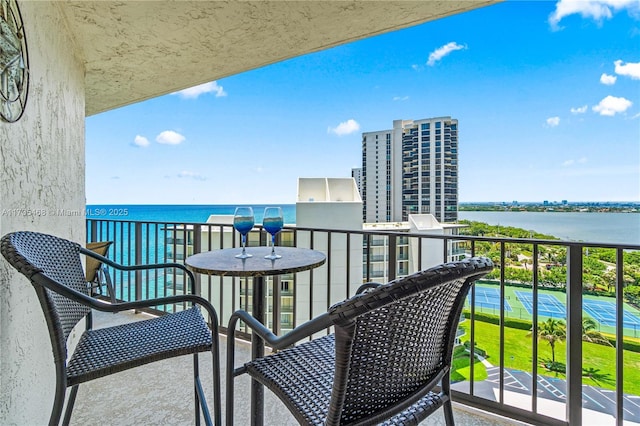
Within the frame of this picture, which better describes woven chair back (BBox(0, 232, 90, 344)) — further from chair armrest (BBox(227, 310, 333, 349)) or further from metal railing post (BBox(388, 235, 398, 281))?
metal railing post (BBox(388, 235, 398, 281))

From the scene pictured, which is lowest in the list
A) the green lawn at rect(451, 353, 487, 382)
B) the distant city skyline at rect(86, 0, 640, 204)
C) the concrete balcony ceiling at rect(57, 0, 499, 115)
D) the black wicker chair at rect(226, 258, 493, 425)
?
the green lawn at rect(451, 353, 487, 382)

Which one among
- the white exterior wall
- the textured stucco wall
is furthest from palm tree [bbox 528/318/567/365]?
the textured stucco wall

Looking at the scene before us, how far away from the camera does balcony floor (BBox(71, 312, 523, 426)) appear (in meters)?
1.73

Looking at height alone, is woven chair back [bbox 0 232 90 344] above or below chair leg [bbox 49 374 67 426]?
above

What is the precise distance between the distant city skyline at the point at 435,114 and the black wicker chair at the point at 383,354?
423 cm

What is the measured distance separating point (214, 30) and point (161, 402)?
2.60m

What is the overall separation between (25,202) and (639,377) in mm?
5956

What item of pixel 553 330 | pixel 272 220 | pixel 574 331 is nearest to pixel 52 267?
pixel 272 220

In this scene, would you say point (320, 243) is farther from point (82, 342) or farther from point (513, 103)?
point (513, 103)

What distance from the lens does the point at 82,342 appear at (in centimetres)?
131

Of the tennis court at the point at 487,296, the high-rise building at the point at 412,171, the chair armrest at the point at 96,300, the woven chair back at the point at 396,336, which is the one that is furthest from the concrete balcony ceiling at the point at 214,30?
the high-rise building at the point at 412,171

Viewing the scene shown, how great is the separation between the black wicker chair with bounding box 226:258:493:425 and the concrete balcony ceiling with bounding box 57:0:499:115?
6.59ft

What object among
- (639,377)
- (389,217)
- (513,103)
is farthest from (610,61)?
(639,377)

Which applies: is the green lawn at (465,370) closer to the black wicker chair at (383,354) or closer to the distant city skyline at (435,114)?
the distant city skyline at (435,114)
